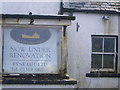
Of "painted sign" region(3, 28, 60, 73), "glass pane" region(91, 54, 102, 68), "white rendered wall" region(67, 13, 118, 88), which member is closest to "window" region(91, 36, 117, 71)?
Answer: "glass pane" region(91, 54, 102, 68)

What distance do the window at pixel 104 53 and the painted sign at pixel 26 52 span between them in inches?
105

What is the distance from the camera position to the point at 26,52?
379 inches

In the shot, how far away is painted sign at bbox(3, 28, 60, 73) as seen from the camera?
9.60 meters

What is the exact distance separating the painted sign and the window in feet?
8.72

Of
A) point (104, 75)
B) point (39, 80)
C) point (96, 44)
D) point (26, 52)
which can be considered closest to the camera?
point (39, 80)

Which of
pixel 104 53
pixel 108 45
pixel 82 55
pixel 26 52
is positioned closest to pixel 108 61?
pixel 104 53

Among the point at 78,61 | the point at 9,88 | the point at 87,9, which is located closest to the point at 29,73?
the point at 9,88

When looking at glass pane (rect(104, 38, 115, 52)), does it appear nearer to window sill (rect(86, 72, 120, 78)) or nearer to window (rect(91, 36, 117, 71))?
window (rect(91, 36, 117, 71))

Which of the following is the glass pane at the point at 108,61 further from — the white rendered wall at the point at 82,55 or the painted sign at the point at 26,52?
the painted sign at the point at 26,52

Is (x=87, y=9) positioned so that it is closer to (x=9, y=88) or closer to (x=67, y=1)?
(x=67, y=1)

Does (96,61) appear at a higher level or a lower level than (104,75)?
higher

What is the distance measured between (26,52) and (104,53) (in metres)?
3.47

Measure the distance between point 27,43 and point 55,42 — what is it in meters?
0.78

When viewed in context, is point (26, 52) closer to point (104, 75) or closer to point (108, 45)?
point (104, 75)
